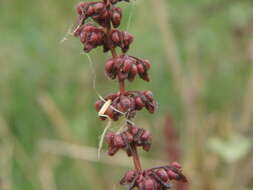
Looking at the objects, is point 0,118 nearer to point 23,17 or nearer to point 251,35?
point 23,17

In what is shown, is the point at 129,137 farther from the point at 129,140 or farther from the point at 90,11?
the point at 90,11

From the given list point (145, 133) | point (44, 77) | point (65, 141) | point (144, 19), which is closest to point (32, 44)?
point (44, 77)

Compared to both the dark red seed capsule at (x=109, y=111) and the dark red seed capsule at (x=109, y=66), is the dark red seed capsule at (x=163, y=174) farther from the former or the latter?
the dark red seed capsule at (x=109, y=66)

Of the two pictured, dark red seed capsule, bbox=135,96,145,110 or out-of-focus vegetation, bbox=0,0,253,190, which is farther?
out-of-focus vegetation, bbox=0,0,253,190

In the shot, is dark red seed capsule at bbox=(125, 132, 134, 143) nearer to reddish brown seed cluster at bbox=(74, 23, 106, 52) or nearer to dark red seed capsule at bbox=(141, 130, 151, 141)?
dark red seed capsule at bbox=(141, 130, 151, 141)

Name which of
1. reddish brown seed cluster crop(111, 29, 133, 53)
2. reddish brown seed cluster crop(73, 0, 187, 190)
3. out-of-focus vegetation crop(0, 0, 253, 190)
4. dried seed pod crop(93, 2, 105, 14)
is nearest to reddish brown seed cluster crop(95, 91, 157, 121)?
reddish brown seed cluster crop(73, 0, 187, 190)

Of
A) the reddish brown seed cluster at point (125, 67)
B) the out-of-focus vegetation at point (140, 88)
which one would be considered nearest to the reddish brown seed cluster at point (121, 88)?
the reddish brown seed cluster at point (125, 67)
